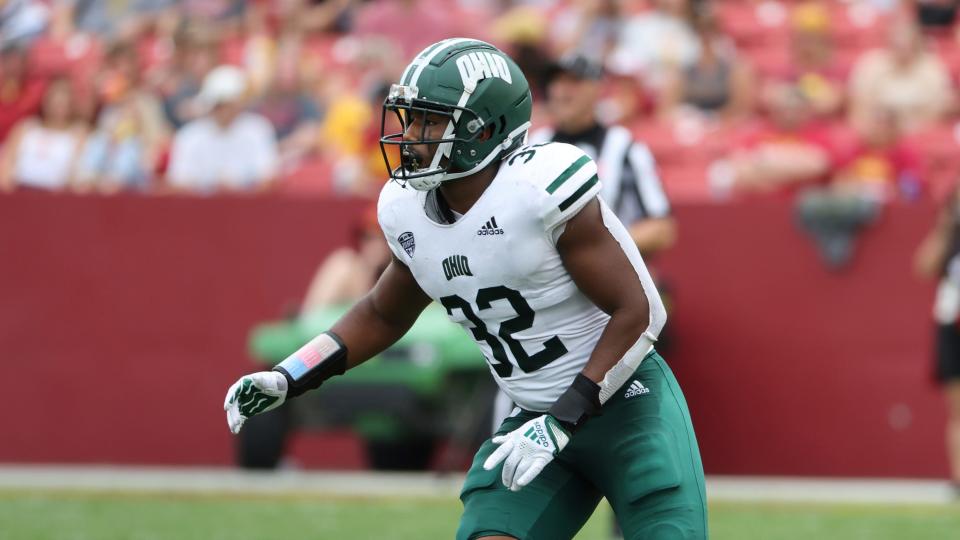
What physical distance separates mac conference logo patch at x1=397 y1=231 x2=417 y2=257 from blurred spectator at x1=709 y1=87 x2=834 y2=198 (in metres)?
6.42

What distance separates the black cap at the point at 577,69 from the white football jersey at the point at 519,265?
7.99ft

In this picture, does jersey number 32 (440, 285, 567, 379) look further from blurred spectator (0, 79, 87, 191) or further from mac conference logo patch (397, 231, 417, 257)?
blurred spectator (0, 79, 87, 191)

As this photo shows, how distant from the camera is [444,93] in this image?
4.04 meters

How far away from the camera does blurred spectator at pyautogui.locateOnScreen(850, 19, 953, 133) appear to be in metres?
10.9

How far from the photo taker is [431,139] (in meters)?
4.05

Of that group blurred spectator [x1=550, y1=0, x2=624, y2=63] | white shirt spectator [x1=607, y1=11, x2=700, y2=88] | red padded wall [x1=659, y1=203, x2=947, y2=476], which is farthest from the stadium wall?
blurred spectator [x1=550, y1=0, x2=624, y2=63]

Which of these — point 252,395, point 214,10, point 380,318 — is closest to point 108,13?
point 214,10

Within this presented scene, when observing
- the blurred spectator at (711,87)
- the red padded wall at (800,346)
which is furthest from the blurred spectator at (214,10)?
the red padded wall at (800,346)

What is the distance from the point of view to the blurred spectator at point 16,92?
463 inches

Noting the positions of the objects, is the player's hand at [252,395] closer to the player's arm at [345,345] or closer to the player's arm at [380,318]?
the player's arm at [345,345]

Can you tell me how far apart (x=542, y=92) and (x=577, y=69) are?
4.43m

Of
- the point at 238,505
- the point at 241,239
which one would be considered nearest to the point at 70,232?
the point at 241,239

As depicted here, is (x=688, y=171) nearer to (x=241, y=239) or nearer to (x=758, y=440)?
(x=758, y=440)

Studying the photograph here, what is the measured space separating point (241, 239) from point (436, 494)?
8.94ft
